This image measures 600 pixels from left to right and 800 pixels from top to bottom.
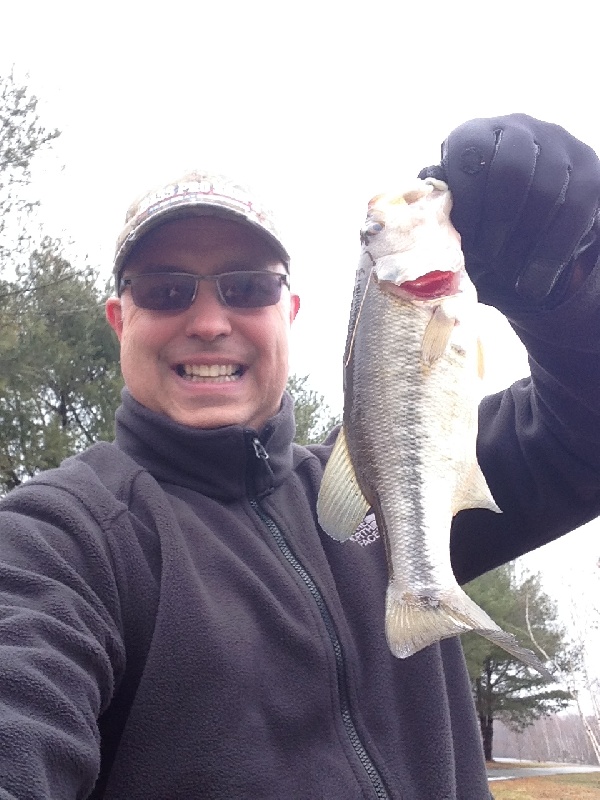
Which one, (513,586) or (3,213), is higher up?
(3,213)

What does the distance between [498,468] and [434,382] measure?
712 millimetres

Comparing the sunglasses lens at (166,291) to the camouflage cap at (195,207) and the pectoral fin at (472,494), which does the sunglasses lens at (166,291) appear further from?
the pectoral fin at (472,494)

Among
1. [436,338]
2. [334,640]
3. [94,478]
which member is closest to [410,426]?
[436,338]

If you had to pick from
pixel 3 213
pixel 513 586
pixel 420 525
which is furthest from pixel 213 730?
pixel 513 586

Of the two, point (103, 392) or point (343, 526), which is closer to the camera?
point (343, 526)

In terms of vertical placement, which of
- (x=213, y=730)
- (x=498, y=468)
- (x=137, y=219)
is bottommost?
(x=213, y=730)

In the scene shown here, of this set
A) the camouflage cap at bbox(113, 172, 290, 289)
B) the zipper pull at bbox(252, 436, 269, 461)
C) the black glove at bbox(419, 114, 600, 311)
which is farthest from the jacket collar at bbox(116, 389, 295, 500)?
the black glove at bbox(419, 114, 600, 311)

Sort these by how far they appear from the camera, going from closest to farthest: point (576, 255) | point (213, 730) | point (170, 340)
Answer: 1. point (213, 730)
2. point (576, 255)
3. point (170, 340)

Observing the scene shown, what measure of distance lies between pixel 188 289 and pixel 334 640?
1.19 metres

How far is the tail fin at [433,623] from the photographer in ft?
5.56

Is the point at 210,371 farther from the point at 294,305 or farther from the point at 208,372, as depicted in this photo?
the point at 294,305

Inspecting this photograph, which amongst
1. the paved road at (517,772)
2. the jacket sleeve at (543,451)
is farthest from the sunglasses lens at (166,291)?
the paved road at (517,772)

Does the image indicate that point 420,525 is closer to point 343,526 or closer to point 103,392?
point 343,526

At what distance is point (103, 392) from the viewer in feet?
52.6
